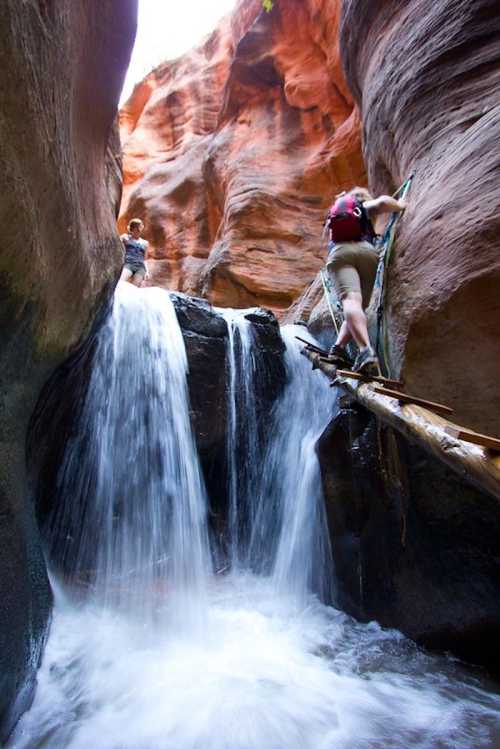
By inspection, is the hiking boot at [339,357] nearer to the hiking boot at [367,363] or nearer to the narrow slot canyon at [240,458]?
the narrow slot canyon at [240,458]

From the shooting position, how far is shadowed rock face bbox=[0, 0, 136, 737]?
2.25 metres

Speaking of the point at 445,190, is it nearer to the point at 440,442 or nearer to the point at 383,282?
the point at 383,282

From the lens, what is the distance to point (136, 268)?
30.2 ft

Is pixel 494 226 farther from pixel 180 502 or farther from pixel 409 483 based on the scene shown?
pixel 180 502

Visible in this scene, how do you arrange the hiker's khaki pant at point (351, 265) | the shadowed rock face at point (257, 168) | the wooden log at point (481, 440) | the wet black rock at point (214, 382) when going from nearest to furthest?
the wooden log at point (481, 440) → the hiker's khaki pant at point (351, 265) → the wet black rock at point (214, 382) → the shadowed rock face at point (257, 168)

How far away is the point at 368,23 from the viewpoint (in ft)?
22.1

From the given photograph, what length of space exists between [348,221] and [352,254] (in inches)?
16.2

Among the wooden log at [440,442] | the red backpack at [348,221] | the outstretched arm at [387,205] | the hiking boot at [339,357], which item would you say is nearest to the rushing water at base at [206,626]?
the hiking boot at [339,357]

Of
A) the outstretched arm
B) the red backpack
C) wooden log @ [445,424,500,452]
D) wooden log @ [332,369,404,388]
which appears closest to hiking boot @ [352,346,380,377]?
wooden log @ [332,369,404,388]

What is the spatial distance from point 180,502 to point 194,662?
2138mm

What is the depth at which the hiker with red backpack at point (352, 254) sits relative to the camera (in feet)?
15.9

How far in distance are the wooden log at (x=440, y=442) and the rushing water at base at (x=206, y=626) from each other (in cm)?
195

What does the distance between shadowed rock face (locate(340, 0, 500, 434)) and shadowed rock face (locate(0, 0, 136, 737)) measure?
2.94 m

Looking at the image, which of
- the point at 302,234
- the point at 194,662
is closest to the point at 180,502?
the point at 194,662
